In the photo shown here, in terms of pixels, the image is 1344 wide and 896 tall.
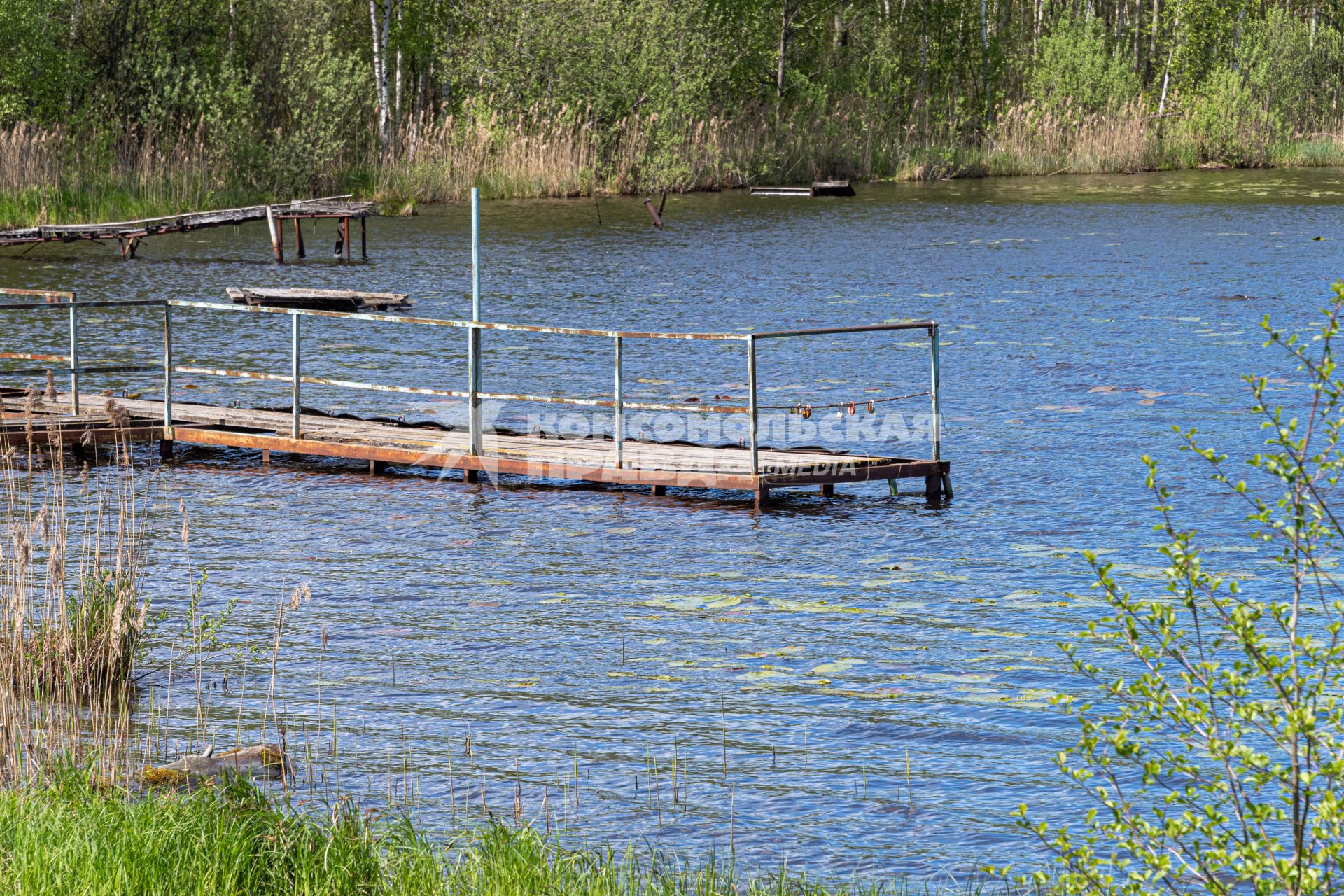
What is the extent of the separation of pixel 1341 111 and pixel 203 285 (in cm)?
5246

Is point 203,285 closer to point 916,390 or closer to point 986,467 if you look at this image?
point 916,390

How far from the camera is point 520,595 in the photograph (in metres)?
11.3

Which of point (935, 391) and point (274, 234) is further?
point (274, 234)

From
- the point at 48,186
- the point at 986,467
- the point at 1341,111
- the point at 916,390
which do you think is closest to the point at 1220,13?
the point at 1341,111

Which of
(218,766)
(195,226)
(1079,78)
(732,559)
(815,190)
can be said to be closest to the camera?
(218,766)

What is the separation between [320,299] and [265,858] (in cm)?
1882

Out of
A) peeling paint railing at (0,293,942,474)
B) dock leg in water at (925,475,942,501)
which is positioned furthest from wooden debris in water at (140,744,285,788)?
dock leg in water at (925,475,942,501)

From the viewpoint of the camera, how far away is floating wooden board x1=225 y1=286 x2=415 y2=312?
23953 millimetres

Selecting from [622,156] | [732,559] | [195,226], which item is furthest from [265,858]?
[622,156]

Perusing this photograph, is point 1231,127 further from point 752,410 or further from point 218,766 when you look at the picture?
point 218,766

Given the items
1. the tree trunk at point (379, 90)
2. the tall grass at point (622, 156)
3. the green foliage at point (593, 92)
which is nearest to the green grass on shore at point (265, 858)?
the tall grass at point (622, 156)

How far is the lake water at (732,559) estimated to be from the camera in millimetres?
7938

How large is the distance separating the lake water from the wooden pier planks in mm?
265

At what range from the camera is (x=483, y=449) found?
1521cm
